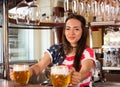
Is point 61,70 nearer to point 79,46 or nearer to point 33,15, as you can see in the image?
point 79,46

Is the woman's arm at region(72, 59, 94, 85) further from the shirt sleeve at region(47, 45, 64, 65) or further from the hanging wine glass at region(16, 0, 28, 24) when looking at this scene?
the hanging wine glass at region(16, 0, 28, 24)

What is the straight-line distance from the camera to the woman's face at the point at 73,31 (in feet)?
5.80

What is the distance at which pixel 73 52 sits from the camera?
1851mm

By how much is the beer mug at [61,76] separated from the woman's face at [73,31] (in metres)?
0.52

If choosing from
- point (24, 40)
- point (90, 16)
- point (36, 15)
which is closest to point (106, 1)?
point (90, 16)

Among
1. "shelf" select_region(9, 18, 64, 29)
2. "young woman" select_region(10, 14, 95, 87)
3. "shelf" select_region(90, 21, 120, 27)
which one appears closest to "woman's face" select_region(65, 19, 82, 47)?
"young woman" select_region(10, 14, 95, 87)

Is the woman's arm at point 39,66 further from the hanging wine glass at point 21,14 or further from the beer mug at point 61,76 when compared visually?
the hanging wine glass at point 21,14

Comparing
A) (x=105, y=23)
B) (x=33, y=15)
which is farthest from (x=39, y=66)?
(x=105, y=23)

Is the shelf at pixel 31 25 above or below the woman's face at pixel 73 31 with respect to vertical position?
above

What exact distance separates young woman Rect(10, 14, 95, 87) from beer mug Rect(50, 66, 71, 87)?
39 cm

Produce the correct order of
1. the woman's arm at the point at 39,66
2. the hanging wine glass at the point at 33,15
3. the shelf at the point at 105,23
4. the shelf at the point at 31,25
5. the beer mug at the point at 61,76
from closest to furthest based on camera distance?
→ 1. the beer mug at the point at 61,76
2. the woman's arm at the point at 39,66
3. the shelf at the point at 31,25
4. the hanging wine glass at the point at 33,15
5. the shelf at the point at 105,23

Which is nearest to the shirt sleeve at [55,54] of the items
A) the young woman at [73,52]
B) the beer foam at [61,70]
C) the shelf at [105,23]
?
the young woman at [73,52]

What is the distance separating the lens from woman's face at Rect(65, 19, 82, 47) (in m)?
1.77

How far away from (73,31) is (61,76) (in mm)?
558
